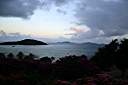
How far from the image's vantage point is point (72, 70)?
13.8 meters

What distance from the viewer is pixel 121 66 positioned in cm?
1727

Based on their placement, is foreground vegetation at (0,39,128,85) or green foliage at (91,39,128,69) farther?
green foliage at (91,39,128,69)

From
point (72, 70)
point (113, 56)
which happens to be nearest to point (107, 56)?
point (113, 56)

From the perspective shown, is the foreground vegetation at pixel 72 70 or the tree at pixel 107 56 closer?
the foreground vegetation at pixel 72 70

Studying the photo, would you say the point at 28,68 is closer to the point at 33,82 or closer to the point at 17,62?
the point at 17,62

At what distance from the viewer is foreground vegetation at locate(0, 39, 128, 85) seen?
34.4 feet

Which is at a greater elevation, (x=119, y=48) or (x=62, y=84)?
(x=119, y=48)

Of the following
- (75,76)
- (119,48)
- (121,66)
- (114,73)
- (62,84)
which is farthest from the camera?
(119,48)

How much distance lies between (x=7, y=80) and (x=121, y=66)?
354 inches

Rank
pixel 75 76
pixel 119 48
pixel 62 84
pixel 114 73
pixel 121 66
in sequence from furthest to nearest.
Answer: pixel 119 48
pixel 121 66
pixel 75 76
pixel 114 73
pixel 62 84

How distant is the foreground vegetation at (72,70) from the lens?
10.5 metres

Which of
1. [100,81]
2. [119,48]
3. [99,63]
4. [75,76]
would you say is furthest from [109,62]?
[100,81]

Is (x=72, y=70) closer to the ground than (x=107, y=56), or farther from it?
closer to the ground

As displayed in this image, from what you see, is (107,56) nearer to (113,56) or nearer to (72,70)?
(113,56)
